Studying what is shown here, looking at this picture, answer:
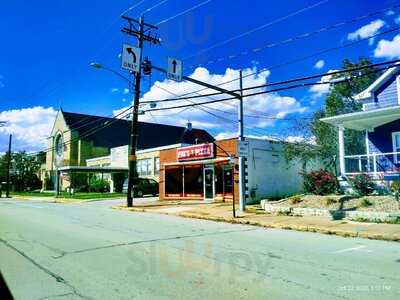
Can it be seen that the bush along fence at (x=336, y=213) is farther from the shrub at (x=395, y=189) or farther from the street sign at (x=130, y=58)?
the street sign at (x=130, y=58)

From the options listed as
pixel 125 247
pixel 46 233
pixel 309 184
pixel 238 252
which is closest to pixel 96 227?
pixel 46 233

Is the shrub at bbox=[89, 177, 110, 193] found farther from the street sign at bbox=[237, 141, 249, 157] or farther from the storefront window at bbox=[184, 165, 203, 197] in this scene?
the street sign at bbox=[237, 141, 249, 157]

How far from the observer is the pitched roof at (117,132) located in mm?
72250

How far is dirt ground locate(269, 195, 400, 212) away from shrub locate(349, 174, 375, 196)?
0.81 m

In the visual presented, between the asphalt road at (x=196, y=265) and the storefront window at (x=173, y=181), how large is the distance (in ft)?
58.2

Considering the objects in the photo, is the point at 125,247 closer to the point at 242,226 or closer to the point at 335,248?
the point at 335,248

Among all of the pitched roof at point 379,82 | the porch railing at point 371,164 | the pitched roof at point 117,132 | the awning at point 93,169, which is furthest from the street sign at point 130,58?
the pitched roof at point 117,132

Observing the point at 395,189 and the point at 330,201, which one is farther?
the point at 330,201

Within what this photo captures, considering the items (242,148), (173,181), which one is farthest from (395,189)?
(173,181)

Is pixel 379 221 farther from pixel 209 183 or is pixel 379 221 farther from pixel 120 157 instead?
pixel 120 157

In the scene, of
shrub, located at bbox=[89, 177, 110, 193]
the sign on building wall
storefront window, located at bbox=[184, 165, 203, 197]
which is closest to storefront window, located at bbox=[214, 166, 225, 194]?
storefront window, located at bbox=[184, 165, 203, 197]

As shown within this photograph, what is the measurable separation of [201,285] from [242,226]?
9079 mm

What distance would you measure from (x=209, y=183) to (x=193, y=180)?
81.1 inches

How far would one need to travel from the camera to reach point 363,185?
18547 mm
